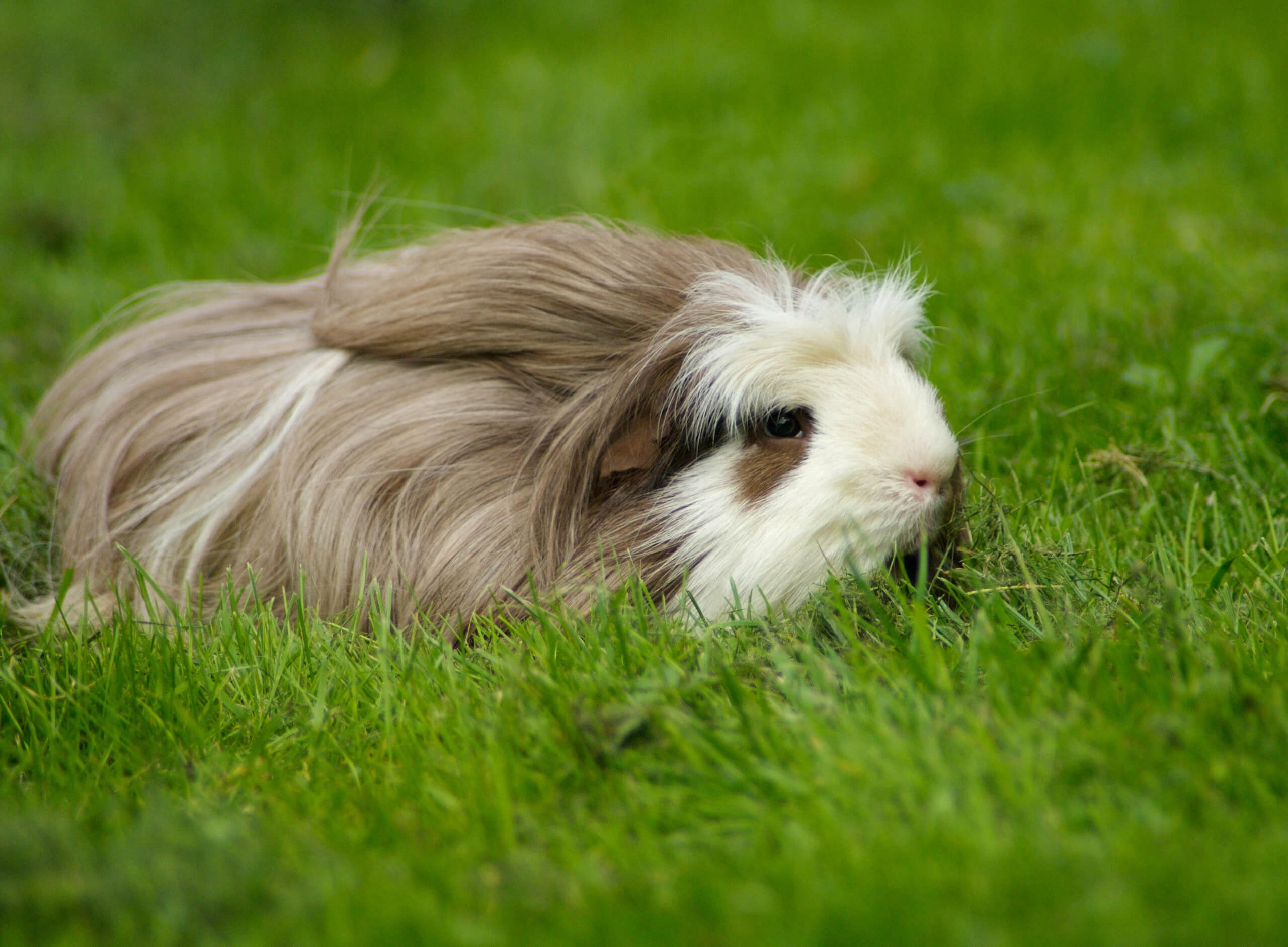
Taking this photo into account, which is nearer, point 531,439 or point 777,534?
point 777,534

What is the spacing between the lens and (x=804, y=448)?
257 cm

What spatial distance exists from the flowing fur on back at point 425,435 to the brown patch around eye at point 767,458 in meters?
0.12

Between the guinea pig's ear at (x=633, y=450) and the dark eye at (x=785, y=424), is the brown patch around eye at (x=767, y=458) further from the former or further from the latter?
the guinea pig's ear at (x=633, y=450)

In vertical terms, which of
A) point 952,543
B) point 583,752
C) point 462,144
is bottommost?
point 583,752

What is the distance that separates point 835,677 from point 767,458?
0.64 metres

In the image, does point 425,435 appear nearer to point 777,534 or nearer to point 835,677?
point 777,534

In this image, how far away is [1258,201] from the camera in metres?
4.90

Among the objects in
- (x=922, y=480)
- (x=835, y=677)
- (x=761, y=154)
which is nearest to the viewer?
(x=835, y=677)

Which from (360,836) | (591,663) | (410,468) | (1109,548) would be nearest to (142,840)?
(360,836)

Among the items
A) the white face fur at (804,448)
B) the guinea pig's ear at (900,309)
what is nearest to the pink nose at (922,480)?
the white face fur at (804,448)

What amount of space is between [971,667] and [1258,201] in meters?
3.87

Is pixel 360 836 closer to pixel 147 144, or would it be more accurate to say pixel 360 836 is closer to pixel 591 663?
pixel 591 663

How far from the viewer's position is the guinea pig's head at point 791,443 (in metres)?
2.43

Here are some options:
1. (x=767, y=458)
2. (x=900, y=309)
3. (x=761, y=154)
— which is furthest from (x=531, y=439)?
(x=761, y=154)
